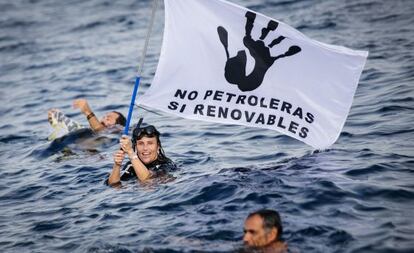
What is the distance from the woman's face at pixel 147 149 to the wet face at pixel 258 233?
403 cm

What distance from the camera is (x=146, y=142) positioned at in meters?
11.2

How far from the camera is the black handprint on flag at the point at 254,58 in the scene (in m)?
9.96

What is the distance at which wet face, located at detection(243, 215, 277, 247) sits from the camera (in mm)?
7555

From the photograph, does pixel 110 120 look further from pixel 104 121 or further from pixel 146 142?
pixel 146 142

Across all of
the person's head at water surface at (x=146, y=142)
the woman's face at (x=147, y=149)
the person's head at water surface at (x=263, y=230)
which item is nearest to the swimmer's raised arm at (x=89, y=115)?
the person's head at water surface at (x=146, y=142)

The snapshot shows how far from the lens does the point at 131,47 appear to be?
24.7 m

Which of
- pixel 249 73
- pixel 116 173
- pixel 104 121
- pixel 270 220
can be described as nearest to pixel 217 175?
pixel 116 173

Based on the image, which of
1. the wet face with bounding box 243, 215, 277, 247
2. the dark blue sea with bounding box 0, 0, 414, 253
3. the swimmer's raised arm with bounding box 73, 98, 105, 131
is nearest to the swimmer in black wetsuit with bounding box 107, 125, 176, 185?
the dark blue sea with bounding box 0, 0, 414, 253

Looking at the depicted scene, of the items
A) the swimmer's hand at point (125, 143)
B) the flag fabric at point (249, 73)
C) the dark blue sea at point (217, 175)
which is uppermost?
the flag fabric at point (249, 73)

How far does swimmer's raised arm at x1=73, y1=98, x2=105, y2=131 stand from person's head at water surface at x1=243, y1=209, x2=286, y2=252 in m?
7.90

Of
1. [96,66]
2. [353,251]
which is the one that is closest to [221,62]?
[353,251]

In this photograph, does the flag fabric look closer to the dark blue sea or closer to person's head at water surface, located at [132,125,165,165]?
the dark blue sea

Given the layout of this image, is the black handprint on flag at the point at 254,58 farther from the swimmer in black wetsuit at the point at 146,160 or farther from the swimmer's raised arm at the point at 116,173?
the swimmer's raised arm at the point at 116,173

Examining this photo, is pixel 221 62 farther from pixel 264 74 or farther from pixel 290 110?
pixel 290 110
